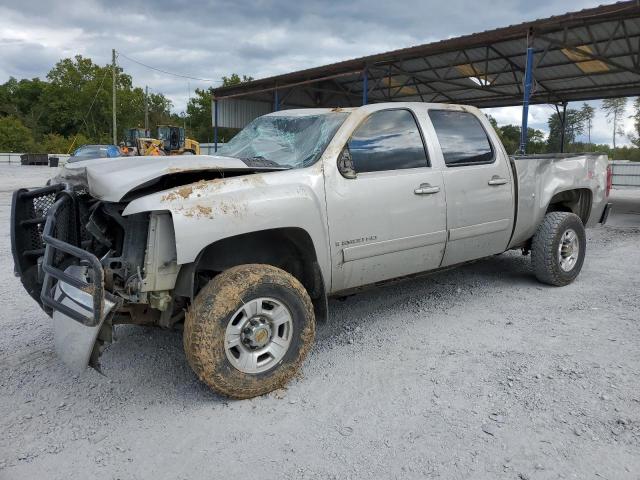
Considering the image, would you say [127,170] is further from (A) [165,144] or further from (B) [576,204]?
(A) [165,144]

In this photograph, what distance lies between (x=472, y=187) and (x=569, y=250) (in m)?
1.86

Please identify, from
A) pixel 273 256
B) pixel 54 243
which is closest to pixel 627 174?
pixel 273 256

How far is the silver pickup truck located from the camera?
2957mm

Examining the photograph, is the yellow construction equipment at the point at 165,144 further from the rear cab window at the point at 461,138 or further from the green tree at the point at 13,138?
the green tree at the point at 13,138

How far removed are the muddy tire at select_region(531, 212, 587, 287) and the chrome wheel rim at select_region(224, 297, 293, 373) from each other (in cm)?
326

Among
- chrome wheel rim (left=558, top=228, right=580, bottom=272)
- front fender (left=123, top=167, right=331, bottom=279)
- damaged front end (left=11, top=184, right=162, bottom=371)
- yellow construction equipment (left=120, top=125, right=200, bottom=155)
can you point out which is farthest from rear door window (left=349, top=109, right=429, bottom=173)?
yellow construction equipment (left=120, top=125, right=200, bottom=155)

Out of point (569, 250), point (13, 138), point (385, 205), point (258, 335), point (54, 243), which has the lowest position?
point (258, 335)

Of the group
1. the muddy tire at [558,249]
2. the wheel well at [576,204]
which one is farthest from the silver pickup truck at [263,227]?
the wheel well at [576,204]

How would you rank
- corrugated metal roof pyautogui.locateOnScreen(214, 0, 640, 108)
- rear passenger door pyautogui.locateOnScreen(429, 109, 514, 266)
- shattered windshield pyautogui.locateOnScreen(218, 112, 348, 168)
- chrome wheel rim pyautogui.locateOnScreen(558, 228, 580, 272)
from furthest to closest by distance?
corrugated metal roof pyautogui.locateOnScreen(214, 0, 640, 108) → chrome wheel rim pyautogui.locateOnScreen(558, 228, 580, 272) → rear passenger door pyautogui.locateOnScreen(429, 109, 514, 266) → shattered windshield pyautogui.locateOnScreen(218, 112, 348, 168)

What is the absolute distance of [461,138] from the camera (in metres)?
4.64

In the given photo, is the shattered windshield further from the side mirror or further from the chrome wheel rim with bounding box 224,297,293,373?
the chrome wheel rim with bounding box 224,297,293,373

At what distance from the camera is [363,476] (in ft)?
7.93

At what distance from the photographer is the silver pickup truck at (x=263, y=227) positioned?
296 cm

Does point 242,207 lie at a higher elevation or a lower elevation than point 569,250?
higher
